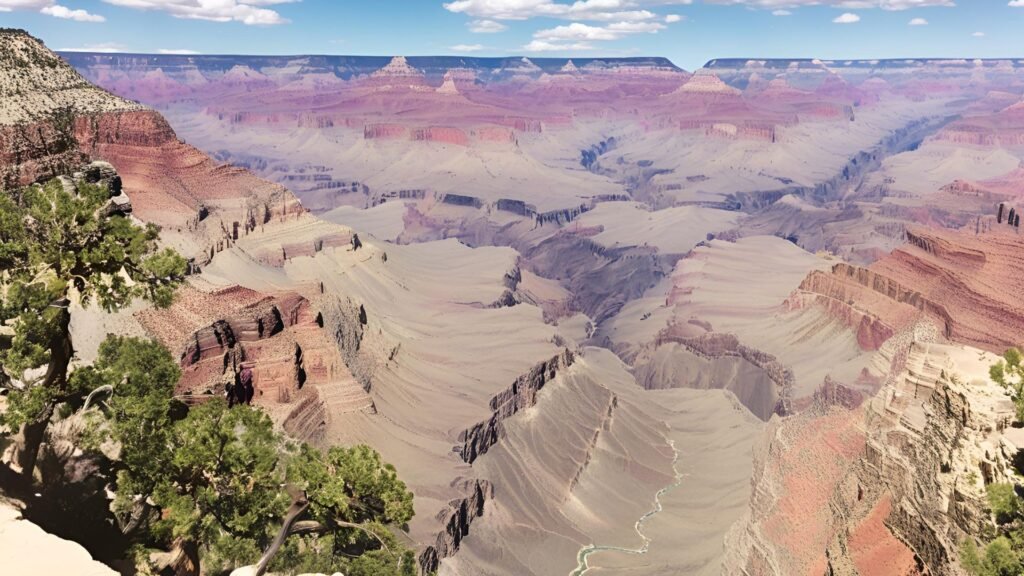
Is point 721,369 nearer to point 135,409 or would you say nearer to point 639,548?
point 639,548

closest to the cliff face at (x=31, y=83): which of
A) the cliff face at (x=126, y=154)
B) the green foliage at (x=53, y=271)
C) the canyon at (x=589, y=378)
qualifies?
the cliff face at (x=126, y=154)

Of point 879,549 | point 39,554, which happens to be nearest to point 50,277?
point 39,554

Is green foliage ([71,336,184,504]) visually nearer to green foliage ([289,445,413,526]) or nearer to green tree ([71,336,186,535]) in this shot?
green tree ([71,336,186,535])

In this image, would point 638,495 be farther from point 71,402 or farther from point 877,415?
point 71,402

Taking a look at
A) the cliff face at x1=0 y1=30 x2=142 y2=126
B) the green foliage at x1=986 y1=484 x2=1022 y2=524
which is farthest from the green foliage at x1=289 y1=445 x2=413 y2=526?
the cliff face at x1=0 y1=30 x2=142 y2=126

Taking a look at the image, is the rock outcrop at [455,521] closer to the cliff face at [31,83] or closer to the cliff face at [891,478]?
the cliff face at [891,478]

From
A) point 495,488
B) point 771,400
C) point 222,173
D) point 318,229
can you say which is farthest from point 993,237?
point 222,173
